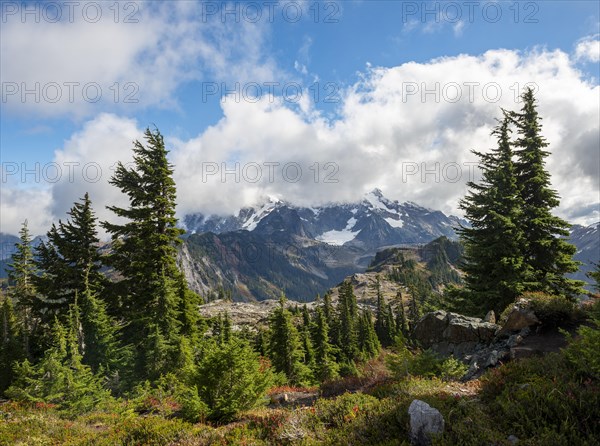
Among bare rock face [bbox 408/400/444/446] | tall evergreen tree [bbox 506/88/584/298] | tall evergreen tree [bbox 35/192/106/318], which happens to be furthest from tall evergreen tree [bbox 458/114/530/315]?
tall evergreen tree [bbox 35/192/106/318]

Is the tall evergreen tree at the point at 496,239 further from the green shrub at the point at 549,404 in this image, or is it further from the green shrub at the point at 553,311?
the green shrub at the point at 549,404

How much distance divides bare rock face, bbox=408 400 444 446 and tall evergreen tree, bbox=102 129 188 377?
16.9 meters

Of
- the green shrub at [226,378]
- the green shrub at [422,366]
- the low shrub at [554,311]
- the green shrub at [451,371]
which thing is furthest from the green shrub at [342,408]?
the low shrub at [554,311]

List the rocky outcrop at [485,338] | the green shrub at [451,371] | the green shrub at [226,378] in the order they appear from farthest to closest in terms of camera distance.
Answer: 1. the rocky outcrop at [485,338]
2. the green shrub at [451,371]
3. the green shrub at [226,378]

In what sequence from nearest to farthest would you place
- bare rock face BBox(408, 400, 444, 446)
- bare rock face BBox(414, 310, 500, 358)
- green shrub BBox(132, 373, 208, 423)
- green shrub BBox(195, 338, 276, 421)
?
1. bare rock face BBox(408, 400, 444, 446)
2. green shrub BBox(132, 373, 208, 423)
3. green shrub BBox(195, 338, 276, 421)
4. bare rock face BBox(414, 310, 500, 358)

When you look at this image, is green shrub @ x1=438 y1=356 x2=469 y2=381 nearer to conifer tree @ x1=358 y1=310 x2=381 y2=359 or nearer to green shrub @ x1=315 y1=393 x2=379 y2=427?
green shrub @ x1=315 y1=393 x2=379 y2=427

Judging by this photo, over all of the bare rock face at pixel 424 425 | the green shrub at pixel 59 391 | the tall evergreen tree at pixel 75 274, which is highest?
the tall evergreen tree at pixel 75 274

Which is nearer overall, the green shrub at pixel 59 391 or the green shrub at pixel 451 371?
the green shrub at pixel 451 371

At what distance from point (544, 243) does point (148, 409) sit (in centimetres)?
2270

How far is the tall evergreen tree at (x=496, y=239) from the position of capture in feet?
64.2

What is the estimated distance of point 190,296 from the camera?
2352cm

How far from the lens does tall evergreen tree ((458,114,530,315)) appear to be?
19.6 metres

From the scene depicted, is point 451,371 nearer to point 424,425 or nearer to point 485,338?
point 485,338

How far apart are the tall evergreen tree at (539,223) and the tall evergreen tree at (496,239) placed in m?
0.78
